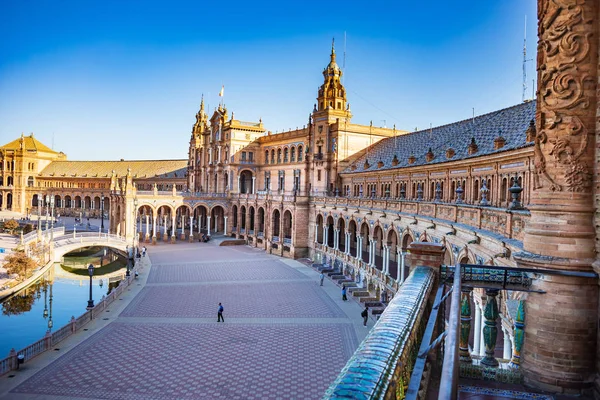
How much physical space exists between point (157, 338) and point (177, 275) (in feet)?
61.0

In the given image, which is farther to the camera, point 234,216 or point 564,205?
point 234,216

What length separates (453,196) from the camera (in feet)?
107

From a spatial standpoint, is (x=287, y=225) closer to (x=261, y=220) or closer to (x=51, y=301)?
(x=261, y=220)

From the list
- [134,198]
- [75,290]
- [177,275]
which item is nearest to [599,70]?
[177,275]

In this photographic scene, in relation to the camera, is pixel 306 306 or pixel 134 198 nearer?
pixel 306 306

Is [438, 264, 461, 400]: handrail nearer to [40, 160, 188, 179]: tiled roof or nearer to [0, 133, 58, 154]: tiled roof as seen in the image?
[40, 160, 188, 179]: tiled roof

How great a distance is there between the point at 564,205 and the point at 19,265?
46.3 meters

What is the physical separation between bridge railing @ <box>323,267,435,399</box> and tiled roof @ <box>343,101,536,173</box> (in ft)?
64.0

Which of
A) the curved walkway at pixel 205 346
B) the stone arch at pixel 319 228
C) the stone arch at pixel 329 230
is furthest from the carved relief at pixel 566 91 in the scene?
the stone arch at pixel 319 228

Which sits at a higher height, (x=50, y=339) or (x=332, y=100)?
(x=332, y=100)

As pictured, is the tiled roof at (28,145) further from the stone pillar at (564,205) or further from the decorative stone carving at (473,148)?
the stone pillar at (564,205)

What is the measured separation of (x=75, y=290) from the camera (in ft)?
138

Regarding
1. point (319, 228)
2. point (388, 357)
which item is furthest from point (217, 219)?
point (388, 357)

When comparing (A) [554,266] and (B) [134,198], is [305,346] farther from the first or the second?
(B) [134,198]
